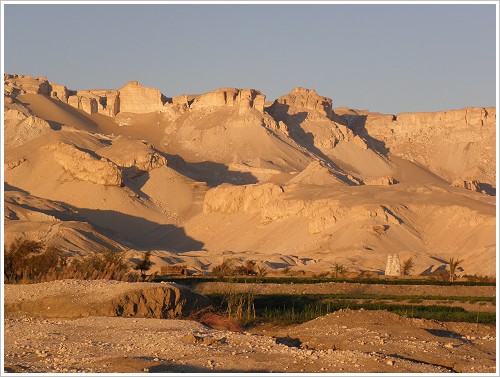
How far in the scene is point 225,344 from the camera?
15.8 metres

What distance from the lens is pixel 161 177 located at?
9056 centimetres

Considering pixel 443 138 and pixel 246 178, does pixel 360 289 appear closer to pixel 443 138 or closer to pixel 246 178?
pixel 246 178

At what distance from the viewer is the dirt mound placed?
782 inches

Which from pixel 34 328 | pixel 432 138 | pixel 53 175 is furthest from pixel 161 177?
pixel 34 328

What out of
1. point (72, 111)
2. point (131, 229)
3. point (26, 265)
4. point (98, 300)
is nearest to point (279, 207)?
point (131, 229)

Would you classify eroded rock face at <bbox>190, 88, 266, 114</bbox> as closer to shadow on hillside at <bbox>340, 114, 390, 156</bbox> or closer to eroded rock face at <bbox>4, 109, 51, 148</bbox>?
shadow on hillside at <bbox>340, 114, 390, 156</bbox>

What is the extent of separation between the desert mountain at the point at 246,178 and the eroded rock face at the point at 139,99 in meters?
0.17

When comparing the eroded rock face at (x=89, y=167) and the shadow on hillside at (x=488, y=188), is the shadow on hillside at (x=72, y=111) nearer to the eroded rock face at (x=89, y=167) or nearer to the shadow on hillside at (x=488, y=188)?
the eroded rock face at (x=89, y=167)

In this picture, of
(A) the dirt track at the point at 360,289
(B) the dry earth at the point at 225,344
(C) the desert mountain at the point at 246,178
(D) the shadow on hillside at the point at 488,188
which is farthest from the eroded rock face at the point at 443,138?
(B) the dry earth at the point at 225,344

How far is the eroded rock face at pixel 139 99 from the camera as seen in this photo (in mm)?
131375

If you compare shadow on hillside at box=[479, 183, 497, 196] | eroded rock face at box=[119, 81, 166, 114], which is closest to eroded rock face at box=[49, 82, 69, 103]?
eroded rock face at box=[119, 81, 166, 114]

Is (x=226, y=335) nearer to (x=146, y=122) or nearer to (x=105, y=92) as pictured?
(x=146, y=122)

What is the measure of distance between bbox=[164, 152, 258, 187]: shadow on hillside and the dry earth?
7590 centimetres

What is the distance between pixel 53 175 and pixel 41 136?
15.1 metres
